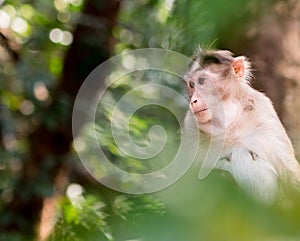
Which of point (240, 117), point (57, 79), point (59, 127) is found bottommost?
point (59, 127)

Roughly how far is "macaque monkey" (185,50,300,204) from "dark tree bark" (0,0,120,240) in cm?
160

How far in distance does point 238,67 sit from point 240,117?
0.29 ft

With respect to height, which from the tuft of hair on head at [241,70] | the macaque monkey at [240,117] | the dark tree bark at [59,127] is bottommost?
the dark tree bark at [59,127]

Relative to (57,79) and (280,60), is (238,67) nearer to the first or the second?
(280,60)

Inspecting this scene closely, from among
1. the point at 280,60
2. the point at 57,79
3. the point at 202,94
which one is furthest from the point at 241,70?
the point at 57,79

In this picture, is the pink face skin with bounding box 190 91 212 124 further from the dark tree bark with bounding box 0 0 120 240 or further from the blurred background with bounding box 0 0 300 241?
the dark tree bark with bounding box 0 0 120 240

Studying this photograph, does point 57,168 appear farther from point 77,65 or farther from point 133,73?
point 133,73

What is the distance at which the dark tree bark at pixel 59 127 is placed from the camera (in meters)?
2.39

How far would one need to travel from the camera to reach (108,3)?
98.9 inches

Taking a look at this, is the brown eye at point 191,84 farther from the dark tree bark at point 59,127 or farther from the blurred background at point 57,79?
the dark tree bark at point 59,127

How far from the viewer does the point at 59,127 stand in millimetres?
2588

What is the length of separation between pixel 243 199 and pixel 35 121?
2.32m

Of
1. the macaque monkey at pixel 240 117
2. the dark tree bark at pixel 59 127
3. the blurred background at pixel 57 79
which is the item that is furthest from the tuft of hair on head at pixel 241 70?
the dark tree bark at pixel 59 127

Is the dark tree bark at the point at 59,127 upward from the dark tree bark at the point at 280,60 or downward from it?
downward
